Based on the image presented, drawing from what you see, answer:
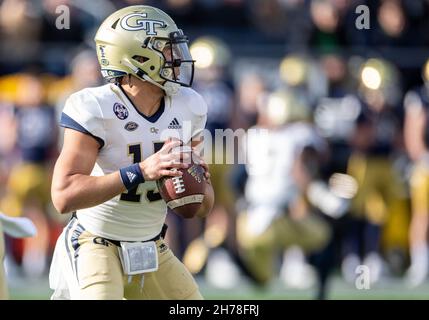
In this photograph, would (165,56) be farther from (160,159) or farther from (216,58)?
(216,58)

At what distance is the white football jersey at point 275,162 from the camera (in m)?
8.70

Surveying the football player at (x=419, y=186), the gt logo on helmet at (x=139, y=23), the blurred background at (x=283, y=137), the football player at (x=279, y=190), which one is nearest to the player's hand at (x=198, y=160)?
the gt logo on helmet at (x=139, y=23)

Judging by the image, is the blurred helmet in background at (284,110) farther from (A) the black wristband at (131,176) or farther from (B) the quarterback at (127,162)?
(A) the black wristband at (131,176)

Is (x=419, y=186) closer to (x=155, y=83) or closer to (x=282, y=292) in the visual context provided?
(x=282, y=292)

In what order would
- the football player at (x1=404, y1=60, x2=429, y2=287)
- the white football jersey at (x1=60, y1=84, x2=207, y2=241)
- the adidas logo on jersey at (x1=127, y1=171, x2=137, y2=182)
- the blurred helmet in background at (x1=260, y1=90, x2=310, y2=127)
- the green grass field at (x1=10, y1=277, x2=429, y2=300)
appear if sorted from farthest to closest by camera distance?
the football player at (x1=404, y1=60, x2=429, y2=287) → the blurred helmet in background at (x1=260, y1=90, x2=310, y2=127) → the green grass field at (x1=10, y1=277, x2=429, y2=300) → the white football jersey at (x1=60, y1=84, x2=207, y2=241) → the adidas logo on jersey at (x1=127, y1=171, x2=137, y2=182)

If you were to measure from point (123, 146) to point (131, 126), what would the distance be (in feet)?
0.28

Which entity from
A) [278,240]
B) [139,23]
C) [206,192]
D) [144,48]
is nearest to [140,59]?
[144,48]

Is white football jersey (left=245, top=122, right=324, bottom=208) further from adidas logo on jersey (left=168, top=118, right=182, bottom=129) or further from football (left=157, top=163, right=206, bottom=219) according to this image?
football (left=157, top=163, right=206, bottom=219)

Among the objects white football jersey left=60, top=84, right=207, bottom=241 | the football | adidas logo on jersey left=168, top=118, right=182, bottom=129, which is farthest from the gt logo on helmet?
the football

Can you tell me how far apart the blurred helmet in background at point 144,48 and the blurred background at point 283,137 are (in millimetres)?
3442

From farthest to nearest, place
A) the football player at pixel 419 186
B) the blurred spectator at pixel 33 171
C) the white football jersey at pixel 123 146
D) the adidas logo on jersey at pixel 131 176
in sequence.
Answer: the blurred spectator at pixel 33 171
the football player at pixel 419 186
the white football jersey at pixel 123 146
the adidas logo on jersey at pixel 131 176

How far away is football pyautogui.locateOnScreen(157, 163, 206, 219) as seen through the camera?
15.3 ft

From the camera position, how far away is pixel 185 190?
4.69 meters
